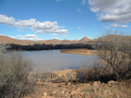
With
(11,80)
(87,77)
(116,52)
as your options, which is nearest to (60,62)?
(87,77)

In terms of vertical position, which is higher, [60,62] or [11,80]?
[11,80]

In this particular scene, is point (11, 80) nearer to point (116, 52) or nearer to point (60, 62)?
point (116, 52)

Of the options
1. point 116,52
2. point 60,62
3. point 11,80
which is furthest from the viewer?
point 60,62

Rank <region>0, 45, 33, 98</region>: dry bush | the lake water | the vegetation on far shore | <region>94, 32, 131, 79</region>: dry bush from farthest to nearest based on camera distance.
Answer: the lake water
<region>94, 32, 131, 79</region>: dry bush
the vegetation on far shore
<region>0, 45, 33, 98</region>: dry bush

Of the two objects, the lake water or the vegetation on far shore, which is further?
the lake water

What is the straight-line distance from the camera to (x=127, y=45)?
9633mm

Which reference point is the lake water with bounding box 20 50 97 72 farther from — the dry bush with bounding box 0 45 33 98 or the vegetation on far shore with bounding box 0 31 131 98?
the dry bush with bounding box 0 45 33 98

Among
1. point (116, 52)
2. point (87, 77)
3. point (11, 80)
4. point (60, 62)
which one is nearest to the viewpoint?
point (11, 80)

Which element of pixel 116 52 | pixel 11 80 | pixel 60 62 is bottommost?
pixel 60 62

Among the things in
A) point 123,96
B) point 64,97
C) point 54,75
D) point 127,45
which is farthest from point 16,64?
point 127,45

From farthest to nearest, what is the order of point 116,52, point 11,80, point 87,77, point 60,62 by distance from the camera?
1. point 60,62
2. point 87,77
3. point 116,52
4. point 11,80

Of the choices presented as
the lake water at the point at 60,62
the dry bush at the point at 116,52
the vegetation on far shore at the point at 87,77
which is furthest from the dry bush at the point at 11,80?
the dry bush at the point at 116,52

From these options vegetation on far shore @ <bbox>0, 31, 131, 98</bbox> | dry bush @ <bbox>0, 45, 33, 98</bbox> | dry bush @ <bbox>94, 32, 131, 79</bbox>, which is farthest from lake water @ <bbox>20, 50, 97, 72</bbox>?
dry bush @ <bbox>0, 45, 33, 98</bbox>

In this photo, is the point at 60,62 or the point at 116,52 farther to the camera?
the point at 60,62
